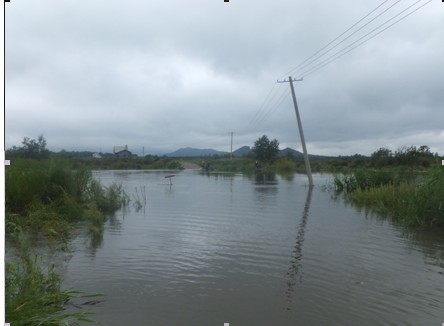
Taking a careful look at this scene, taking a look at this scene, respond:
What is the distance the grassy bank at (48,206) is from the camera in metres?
5.69

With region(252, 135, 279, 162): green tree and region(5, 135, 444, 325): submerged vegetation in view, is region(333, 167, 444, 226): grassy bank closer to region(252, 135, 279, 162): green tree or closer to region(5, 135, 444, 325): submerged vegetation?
region(5, 135, 444, 325): submerged vegetation

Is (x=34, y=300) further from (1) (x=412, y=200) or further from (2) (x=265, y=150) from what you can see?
(2) (x=265, y=150)

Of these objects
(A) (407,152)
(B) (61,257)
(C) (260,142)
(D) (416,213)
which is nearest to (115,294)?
(B) (61,257)

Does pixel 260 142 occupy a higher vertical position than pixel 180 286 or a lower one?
higher

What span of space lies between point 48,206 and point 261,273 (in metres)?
8.14

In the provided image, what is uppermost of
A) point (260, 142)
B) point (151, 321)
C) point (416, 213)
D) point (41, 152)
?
point (260, 142)

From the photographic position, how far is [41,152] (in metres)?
20.3

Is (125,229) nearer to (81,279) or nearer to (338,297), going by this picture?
(81,279)

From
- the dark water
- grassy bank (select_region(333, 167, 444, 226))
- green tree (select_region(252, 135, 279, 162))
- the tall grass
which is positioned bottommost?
the dark water

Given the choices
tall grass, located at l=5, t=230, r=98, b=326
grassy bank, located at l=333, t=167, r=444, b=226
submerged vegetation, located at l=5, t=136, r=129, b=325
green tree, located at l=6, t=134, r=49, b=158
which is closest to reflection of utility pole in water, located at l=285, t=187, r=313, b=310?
tall grass, located at l=5, t=230, r=98, b=326

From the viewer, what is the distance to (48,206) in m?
12.8

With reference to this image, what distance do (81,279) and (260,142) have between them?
8054 cm

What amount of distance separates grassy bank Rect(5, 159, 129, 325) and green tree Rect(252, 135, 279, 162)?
67.5 meters

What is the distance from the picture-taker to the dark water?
5582mm
